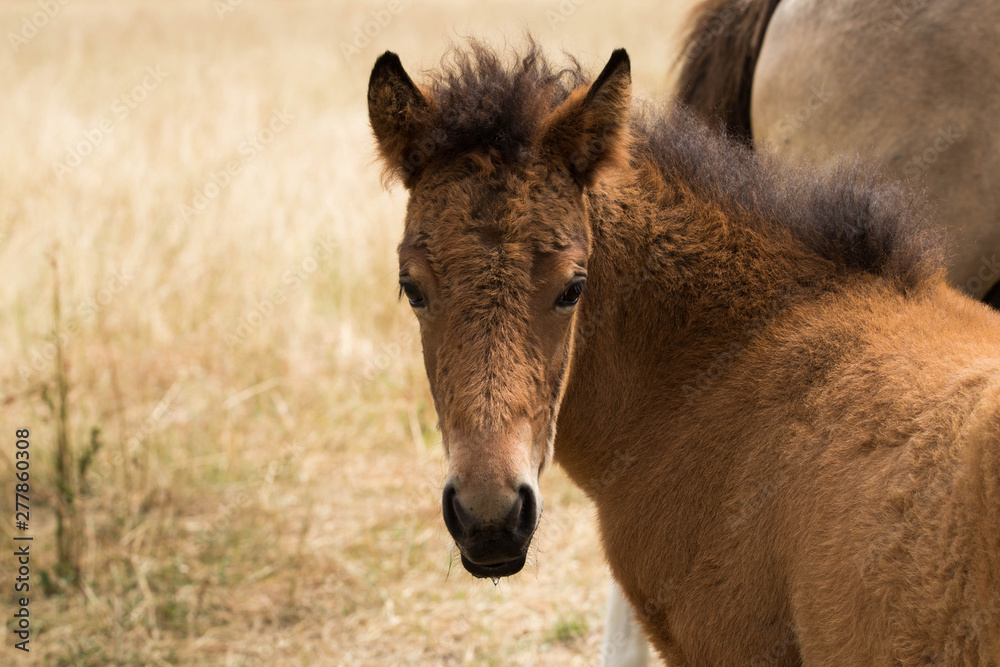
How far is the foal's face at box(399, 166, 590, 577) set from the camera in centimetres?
213

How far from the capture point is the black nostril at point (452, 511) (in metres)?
2.14

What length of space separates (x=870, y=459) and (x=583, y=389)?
0.93 m

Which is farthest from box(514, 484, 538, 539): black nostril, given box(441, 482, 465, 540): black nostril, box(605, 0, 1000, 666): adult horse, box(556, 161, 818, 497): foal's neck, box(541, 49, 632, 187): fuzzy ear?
box(605, 0, 1000, 666): adult horse

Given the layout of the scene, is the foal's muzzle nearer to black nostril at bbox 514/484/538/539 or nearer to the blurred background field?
black nostril at bbox 514/484/538/539

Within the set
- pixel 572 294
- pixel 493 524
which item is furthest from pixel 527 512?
pixel 572 294

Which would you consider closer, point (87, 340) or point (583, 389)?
point (583, 389)

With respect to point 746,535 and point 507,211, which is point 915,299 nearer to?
point 746,535

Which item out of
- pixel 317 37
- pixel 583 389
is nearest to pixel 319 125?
pixel 317 37

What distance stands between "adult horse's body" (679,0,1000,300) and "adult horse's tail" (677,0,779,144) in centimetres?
32

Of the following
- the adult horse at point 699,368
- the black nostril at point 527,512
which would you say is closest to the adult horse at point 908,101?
the adult horse at point 699,368

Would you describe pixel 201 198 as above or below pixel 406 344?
above

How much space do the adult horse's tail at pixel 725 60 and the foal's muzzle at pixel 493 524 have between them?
2.74 m

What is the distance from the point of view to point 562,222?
2414 millimetres

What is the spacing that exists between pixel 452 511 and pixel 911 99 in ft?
8.53
